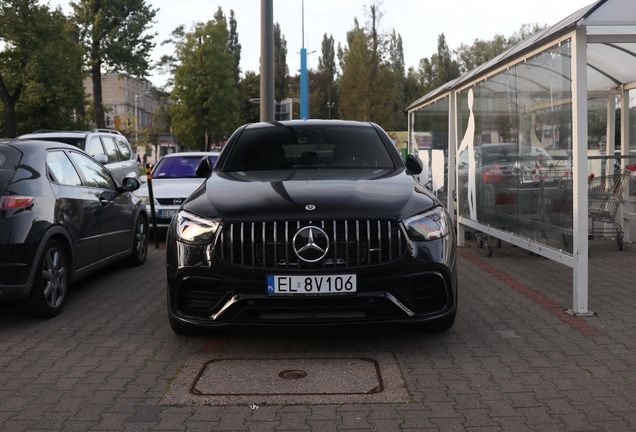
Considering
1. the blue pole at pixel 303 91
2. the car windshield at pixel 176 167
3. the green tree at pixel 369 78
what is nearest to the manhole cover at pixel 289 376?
the car windshield at pixel 176 167

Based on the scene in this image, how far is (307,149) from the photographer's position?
650cm

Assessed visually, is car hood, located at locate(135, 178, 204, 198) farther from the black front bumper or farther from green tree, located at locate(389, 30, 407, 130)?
green tree, located at locate(389, 30, 407, 130)

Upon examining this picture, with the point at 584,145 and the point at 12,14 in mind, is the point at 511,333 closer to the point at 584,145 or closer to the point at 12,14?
the point at 584,145

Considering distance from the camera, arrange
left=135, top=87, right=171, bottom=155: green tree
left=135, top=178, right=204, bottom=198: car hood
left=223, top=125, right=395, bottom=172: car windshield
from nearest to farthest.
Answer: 1. left=223, top=125, right=395, bottom=172: car windshield
2. left=135, top=178, right=204, bottom=198: car hood
3. left=135, top=87, right=171, bottom=155: green tree

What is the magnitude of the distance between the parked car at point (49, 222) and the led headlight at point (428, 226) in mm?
3016

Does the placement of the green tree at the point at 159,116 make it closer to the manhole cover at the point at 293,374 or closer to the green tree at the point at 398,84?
the green tree at the point at 398,84

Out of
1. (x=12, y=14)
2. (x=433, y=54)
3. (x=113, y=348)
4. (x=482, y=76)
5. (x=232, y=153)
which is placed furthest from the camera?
(x=433, y=54)

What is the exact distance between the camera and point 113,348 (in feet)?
17.3

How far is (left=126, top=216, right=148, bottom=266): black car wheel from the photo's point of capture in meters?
9.11

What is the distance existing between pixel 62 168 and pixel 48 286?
4.29 ft

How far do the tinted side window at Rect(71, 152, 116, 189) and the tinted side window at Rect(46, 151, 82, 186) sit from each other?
0.25m

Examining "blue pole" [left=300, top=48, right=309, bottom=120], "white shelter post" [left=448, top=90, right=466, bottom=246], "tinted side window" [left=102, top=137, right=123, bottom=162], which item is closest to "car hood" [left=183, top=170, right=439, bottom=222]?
"white shelter post" [left=448, top=90, right=466, bottom=246]

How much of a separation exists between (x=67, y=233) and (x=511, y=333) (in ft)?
12.5

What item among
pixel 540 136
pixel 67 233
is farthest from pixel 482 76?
pixel 67 233
